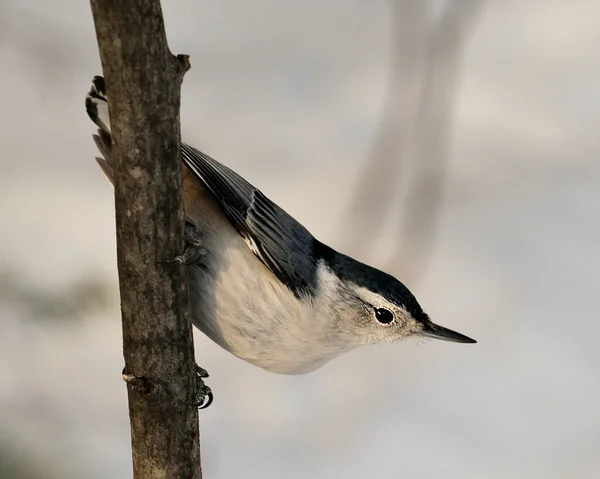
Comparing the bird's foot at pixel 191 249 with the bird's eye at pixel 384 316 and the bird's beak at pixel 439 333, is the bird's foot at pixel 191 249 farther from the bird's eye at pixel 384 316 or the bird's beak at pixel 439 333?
the bird's beak at pixel 439 333

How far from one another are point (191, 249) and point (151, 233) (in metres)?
0.16

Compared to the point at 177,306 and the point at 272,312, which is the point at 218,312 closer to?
the point at 272,312

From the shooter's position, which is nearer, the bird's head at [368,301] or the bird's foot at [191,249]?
the bird's foot at [191,249]

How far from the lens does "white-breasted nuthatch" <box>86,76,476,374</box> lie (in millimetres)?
1275

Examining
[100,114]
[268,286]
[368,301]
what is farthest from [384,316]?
[100,114]

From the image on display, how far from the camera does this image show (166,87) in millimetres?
861

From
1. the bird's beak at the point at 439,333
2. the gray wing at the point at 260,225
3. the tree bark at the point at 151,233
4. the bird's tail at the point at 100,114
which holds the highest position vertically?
the bird's tail at the point at 100,114

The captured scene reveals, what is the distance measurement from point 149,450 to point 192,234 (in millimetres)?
326

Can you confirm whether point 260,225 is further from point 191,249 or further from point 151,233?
point 151,233

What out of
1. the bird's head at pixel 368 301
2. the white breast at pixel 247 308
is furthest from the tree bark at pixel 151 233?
the bird's head at pixel 368 301

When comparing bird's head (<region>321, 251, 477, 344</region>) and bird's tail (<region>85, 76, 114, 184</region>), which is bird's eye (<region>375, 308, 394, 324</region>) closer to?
bird's head (<region>321, 251, 477, 344</region>)

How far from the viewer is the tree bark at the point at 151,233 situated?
2.71 feet

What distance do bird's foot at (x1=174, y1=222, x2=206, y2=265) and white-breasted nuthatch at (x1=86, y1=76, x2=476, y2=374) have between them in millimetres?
27

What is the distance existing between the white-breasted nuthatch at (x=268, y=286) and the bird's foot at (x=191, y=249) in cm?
3
